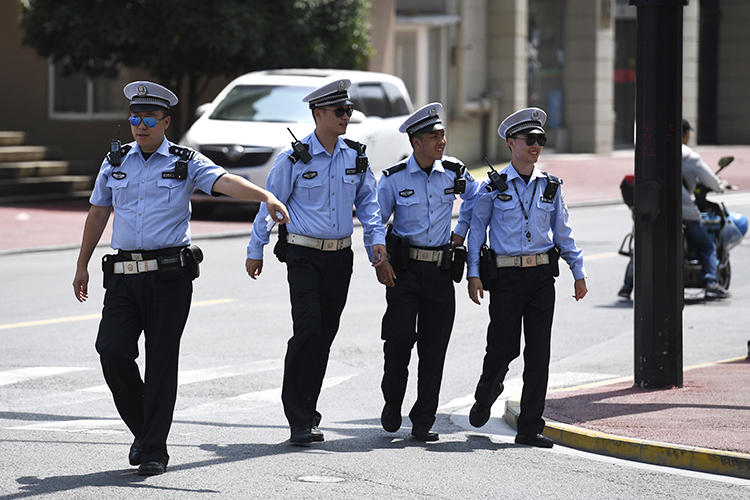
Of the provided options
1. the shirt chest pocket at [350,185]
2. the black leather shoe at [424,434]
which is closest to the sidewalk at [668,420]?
the black leather shoe at [424,434]

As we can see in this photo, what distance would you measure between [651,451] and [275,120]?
15048mm

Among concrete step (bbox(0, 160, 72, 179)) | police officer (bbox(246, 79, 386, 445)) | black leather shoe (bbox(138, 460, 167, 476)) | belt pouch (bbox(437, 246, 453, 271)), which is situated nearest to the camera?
black leather shoe (bbox(138, 460, 167, 476))

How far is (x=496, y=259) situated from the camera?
808 centimetres

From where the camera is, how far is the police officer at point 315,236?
25.7 feet

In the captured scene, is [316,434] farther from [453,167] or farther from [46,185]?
[46,185]

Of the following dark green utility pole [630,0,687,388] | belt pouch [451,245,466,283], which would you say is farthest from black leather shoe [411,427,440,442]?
dark green utility pole [630,0,687,388]

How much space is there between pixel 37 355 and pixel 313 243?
3.83 m

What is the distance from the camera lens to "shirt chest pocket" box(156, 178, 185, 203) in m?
7.24

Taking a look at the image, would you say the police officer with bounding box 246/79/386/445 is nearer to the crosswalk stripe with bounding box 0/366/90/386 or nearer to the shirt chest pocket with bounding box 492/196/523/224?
the shirt chest pocket with bounding box 492/196/523/224

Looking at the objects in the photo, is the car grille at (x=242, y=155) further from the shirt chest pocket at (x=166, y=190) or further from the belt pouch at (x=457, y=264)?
the shirt chest pocket at (x=166, y=190)

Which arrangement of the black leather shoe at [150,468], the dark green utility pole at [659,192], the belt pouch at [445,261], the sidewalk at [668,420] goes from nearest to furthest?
the black leather shoe at [150,468] < the sidewalk at [668,420] < the belt pouch at [445,261] < the dark green utility pole at [659,192]

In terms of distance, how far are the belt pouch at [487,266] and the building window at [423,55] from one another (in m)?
26.1

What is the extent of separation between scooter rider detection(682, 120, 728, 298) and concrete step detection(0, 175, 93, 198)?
13311 mm

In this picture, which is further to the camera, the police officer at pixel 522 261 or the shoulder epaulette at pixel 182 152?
the police officer at pixel 522 261
